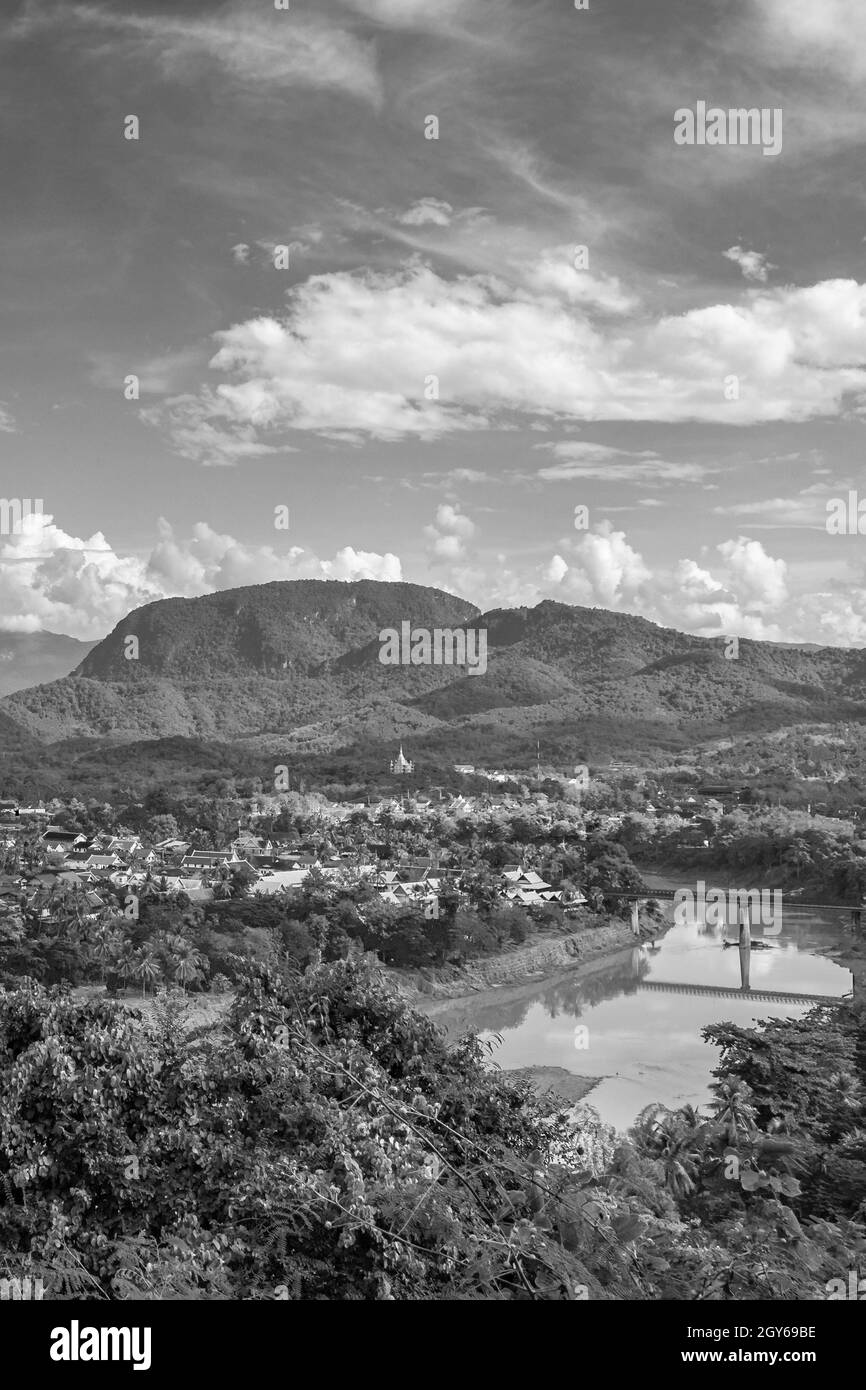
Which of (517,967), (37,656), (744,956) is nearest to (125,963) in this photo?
(517,967)

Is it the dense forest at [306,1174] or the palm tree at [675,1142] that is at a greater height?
the dense forest at [306,1174]

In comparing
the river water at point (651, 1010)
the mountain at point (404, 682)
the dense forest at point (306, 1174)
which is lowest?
the river water at point (651, 1010)

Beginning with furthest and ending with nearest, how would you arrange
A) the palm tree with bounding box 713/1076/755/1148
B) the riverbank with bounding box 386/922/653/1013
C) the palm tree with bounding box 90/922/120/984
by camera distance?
the riverbank with bounding box 386/922/653/1013, the palm tree with bounding box 90/922/120/984, the palm tree with bounding box 713/1076/755/1148

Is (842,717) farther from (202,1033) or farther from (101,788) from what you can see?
(202,1033)

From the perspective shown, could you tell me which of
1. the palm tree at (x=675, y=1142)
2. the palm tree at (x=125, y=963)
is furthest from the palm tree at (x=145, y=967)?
the palm tree at (x=675, y=1142)

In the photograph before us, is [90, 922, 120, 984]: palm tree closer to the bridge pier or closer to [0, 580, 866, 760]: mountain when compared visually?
the bridge pier

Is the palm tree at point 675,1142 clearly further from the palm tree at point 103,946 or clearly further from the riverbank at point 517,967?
the palm tree at point 103,946

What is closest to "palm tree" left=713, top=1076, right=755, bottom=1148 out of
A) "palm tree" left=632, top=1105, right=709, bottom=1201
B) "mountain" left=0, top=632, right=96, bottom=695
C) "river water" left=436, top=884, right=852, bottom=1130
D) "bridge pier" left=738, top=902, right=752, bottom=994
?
"palm tree" left=632, top=1105, right=709, bottom=1201

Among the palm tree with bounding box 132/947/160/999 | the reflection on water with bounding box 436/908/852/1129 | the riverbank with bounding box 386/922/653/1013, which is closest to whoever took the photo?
the reflection on water with bounding box 436/908/852/1129
